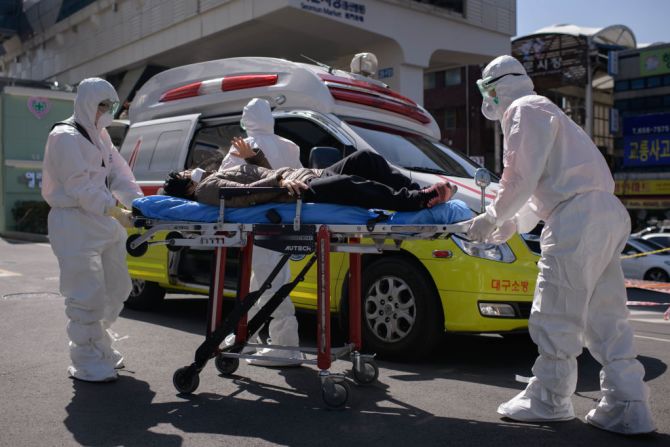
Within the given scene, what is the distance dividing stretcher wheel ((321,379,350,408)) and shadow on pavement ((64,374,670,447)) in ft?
0.20

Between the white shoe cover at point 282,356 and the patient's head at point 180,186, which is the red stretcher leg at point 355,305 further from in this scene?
the patient's head at point 180,186

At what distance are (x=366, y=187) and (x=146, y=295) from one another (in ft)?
15.4

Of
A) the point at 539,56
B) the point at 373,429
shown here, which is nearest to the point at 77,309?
the point at 373,429

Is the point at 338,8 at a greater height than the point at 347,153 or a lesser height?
greater

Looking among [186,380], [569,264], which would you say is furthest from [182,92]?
[569,264]

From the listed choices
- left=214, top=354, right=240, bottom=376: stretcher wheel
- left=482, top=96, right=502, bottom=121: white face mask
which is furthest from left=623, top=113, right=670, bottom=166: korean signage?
left=214, top=354, right=240, bottom=376: stretcher wheel

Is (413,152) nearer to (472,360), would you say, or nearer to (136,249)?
(472,360)

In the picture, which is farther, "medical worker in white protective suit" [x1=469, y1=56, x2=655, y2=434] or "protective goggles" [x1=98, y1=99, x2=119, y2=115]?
"protective goggles" [x1=98, y1=99, x2=119, y2=115]

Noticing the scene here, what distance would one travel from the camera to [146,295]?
8352 mm

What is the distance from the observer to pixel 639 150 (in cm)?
4125

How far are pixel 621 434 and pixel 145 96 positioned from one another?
6.66 m

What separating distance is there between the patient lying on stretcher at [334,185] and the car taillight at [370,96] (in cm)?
231

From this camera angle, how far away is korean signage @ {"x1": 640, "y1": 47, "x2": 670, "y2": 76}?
42.8m

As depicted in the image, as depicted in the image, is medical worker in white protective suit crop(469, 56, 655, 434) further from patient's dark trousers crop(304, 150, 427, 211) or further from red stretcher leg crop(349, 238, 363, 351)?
red stretcher leg crop(349, 238, 363, 351)
